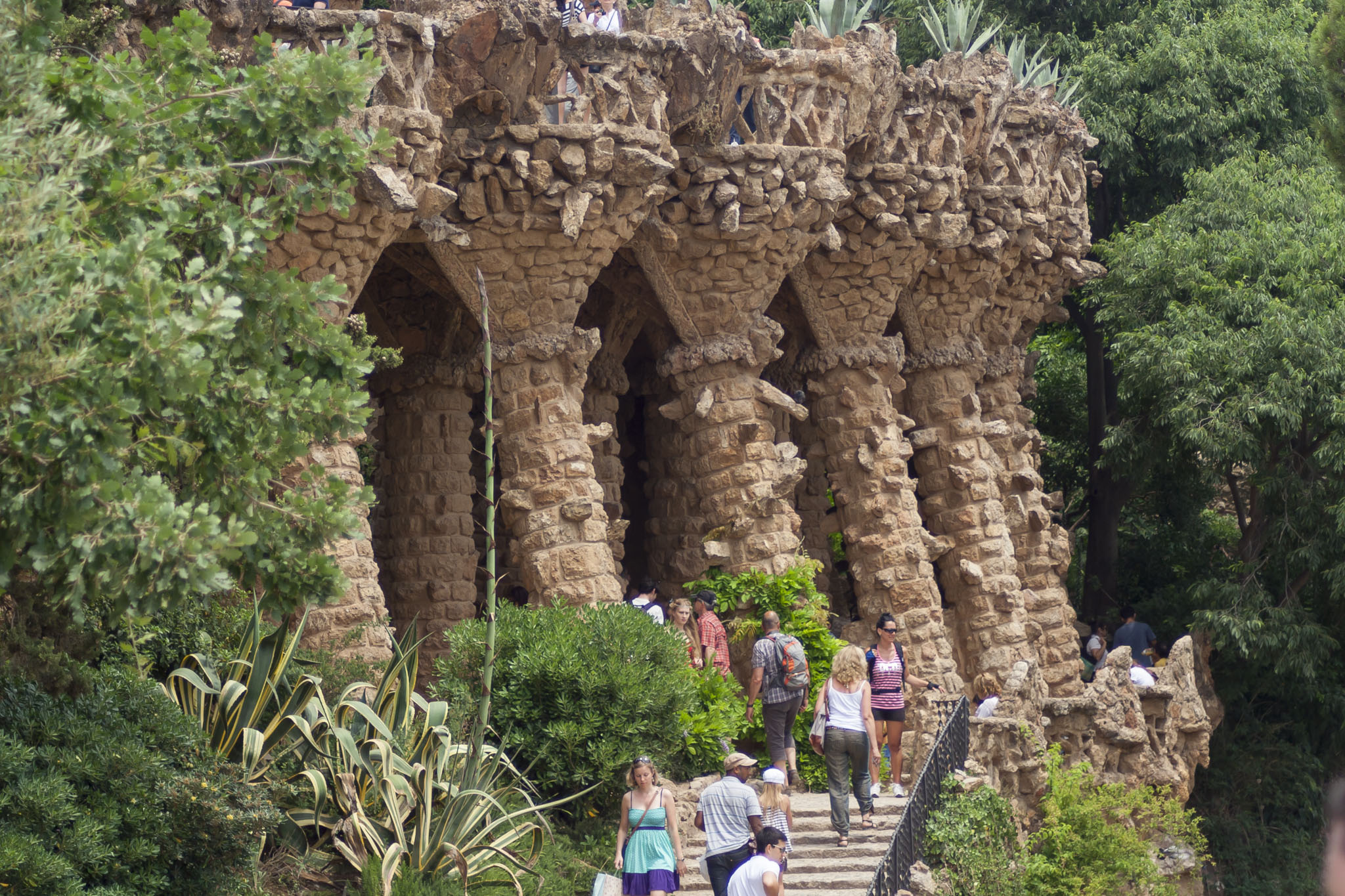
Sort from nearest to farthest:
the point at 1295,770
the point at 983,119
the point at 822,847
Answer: the point at 822,847 < the point at 983,119 < the point at 1295,770

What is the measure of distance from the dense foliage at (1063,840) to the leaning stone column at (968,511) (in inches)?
111

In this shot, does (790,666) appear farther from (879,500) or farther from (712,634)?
(879,500)

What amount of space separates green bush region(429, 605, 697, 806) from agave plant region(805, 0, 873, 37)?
24.7 ft

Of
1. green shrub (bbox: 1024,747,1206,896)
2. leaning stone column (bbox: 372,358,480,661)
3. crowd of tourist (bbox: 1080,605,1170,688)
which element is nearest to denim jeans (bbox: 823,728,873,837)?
green shrub (bbox: 1024,747,1206,896)

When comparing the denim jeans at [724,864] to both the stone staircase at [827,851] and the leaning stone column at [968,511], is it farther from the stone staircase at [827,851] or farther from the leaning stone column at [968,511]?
the leaning stone column at [968,511]

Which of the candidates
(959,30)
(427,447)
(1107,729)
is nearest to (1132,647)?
(1107,729)

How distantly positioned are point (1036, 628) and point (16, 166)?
602 inches

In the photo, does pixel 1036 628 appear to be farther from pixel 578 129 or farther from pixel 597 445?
pixel 578 129

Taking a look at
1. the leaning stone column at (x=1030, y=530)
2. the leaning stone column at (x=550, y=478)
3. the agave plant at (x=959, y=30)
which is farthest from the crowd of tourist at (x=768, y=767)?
the agave plant at (x=959, y=30)

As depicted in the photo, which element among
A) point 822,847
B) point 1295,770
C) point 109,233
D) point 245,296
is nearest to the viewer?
point 109,233

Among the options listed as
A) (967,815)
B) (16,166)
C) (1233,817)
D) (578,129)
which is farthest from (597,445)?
(16,166)

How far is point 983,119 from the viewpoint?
1880 centimetres

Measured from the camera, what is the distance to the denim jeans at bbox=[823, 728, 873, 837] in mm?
10977

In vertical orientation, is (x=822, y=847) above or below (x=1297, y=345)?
below
